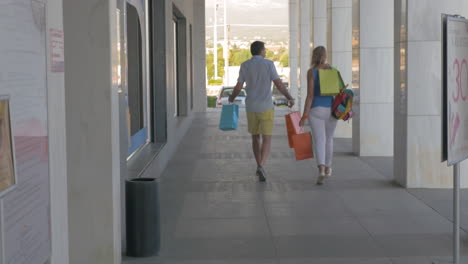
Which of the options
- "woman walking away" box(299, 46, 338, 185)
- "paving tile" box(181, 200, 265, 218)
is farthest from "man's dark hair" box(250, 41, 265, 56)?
"paving tile" box(181, 200, 265, 218)

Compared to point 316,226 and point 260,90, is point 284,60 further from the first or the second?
point 316,226

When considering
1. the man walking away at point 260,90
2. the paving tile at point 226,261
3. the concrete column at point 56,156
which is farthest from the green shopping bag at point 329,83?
the concrete column at point 56,156

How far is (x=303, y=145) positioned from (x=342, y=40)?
812 cm

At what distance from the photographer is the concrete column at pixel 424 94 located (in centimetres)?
936

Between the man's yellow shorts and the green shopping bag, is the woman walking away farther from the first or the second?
the man's yellow shorts

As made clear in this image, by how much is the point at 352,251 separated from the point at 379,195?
2919 mm

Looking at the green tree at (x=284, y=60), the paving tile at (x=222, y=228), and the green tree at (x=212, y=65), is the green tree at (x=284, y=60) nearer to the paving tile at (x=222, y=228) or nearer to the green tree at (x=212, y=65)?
the green tree at (x=212, y=65)

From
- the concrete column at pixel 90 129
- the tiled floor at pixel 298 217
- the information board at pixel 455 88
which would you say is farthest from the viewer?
the tiled floor at pixel 298 217

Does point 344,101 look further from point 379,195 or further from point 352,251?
→ point 352,251

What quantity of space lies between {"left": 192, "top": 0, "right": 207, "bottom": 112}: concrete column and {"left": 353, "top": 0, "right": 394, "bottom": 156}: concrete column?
1450 cm

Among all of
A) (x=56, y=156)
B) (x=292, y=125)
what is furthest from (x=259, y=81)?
(x=56, y=156)

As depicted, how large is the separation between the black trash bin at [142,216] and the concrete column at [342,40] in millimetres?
11918

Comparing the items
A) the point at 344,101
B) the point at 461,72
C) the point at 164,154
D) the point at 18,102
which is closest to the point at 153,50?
the point at 164,154

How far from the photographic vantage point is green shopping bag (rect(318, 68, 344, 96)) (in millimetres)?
9523
